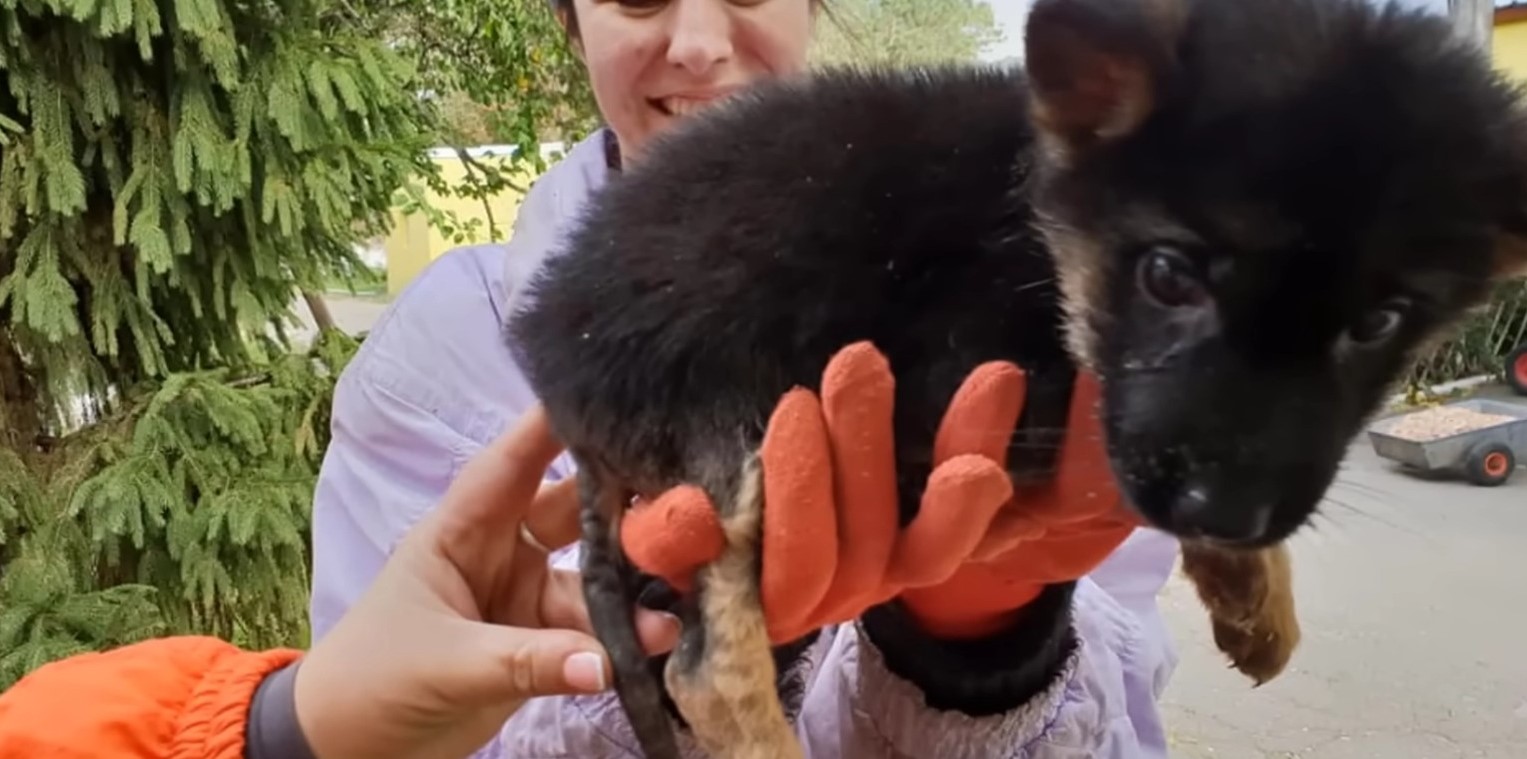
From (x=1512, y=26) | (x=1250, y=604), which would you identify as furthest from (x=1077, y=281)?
(x=1512, y=26)

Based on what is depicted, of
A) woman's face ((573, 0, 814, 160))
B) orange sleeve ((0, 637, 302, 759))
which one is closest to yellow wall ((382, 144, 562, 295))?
woman's face ((573, 0, 814, 160))

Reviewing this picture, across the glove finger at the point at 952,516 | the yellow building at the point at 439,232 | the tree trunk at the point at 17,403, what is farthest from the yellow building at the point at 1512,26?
the tree trunk at the point at 17,403

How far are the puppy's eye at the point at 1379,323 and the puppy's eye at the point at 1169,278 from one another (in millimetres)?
91

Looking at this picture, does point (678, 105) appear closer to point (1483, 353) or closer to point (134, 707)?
point (134, 707)

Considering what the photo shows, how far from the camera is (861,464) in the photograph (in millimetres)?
896

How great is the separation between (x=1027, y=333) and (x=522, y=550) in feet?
1.60

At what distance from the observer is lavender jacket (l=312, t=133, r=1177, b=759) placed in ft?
4.20

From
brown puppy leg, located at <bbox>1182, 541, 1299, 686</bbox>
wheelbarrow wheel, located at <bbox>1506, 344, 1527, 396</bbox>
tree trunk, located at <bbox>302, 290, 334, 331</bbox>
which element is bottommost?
wheelbarrow wheel, located at <bbox>1506, 344, 1527, 396</bbox>

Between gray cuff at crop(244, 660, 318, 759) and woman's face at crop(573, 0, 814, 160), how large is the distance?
2.09ft

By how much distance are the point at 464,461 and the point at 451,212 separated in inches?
88.3

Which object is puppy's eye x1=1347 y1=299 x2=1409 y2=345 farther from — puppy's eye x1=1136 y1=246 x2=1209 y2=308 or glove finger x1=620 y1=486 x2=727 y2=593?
glove finger x1=620 y1=486 x2=727 y2=593

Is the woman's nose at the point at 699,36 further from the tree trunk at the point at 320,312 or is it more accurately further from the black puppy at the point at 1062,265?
the tree trunk at the point at 320,312

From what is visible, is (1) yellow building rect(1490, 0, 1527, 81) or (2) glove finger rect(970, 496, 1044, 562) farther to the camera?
(1) yellow building rect(1490, 0, 1527, 81)

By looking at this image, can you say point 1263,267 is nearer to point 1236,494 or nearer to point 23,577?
point 1236,494
